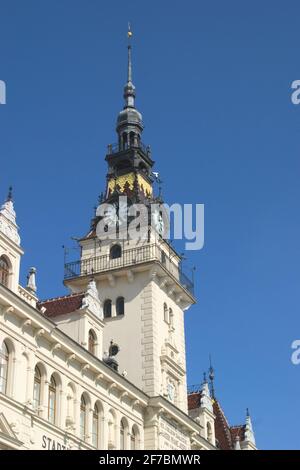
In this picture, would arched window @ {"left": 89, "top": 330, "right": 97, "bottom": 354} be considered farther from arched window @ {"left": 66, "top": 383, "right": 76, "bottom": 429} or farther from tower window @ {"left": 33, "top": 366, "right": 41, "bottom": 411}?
tower window @ {"left": 33, "top": 366, "right": 41, "bottom": 411}

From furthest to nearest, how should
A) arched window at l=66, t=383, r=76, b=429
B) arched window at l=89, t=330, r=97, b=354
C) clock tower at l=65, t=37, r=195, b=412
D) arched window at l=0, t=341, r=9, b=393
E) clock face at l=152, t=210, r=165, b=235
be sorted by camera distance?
1. clock face at l=152, t=210, r=165, b=235
2. clock tower at l=65, t=37, r=195, b=412
3. arched window at l=89, t=330, r=97, b=354
4. arched window at l=66, t=383, r=76, b=429
5. arched window at l=0, t=341, r=9, b=393

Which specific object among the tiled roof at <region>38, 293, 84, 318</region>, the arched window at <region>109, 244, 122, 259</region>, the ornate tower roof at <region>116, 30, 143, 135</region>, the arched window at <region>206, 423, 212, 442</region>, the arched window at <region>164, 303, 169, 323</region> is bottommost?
the arched window at <region>206, 423, 212, 442</region>

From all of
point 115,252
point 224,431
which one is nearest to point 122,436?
point 115,252

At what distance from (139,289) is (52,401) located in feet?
48.7

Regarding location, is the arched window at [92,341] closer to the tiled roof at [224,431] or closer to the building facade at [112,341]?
the building facade at [112,341]

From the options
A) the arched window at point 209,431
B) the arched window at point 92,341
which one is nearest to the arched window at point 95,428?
the arched window at point 92,341

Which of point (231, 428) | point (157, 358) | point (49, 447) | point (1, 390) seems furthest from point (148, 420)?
point (231, 428)

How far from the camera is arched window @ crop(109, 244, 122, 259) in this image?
55406 mm

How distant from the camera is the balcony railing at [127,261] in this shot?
5378cm

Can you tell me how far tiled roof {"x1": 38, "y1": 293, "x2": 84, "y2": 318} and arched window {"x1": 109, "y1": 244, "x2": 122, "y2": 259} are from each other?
8468 mm

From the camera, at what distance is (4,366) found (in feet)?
118

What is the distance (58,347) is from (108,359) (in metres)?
6.93

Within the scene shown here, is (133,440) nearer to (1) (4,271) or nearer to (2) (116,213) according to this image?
(1) (4,271)

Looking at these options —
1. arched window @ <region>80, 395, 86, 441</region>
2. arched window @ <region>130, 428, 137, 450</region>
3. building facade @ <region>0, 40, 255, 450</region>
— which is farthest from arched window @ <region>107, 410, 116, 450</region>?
arched window @ <region>130, 428, 137, 450</region>
